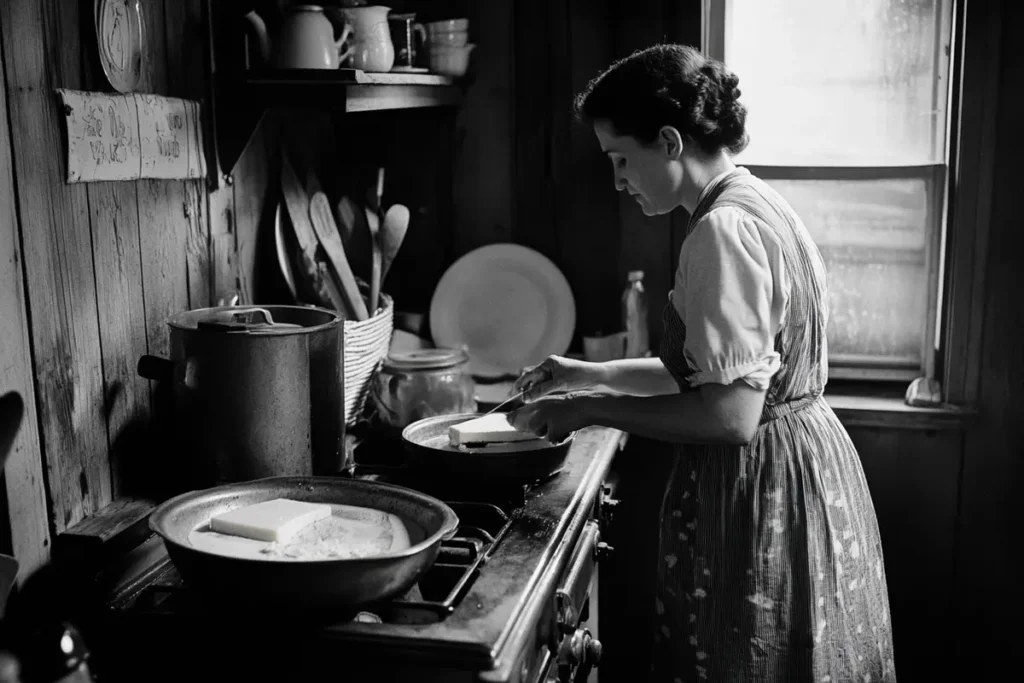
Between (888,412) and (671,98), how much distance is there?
121 cm

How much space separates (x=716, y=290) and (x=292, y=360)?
68 cm

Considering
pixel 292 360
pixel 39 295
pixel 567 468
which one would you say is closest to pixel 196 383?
pixel 292 360

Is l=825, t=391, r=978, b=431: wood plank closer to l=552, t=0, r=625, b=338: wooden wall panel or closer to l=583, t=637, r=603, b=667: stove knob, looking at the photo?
l=552, t=0, r=625, b=338: wooden wall panel

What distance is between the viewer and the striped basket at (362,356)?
2.15 m

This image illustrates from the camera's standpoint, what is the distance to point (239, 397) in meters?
1.62

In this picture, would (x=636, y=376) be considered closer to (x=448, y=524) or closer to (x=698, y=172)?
(x=698, y=172)

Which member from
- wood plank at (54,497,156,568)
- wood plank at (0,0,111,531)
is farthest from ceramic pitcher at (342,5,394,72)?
wood plank at (54,497,156,568)

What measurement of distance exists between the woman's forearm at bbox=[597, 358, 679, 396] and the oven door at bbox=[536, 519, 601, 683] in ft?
0.87

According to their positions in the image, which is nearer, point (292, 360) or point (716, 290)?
point (716, 290)

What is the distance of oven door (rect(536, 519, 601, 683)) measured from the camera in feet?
4.99

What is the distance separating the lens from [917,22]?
2453mm

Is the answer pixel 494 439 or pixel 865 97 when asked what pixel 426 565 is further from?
pixel 865 97

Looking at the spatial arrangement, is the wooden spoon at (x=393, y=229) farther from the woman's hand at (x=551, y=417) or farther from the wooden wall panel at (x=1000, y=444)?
the wooden wall panel at (x=1000, y=444)

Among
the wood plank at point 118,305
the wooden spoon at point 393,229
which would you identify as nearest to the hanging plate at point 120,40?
the wood plank at point 118,305
